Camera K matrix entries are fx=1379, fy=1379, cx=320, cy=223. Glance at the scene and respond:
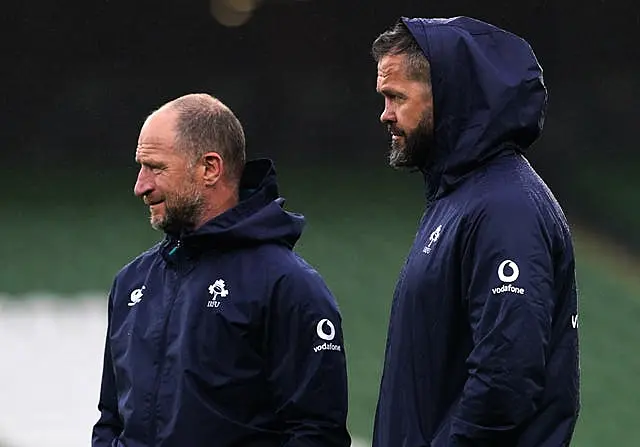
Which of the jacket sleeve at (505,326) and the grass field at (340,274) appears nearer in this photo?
the jacket sleeve at (505,326)

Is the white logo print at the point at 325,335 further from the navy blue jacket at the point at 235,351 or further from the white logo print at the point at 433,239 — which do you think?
the white logo print at the point at 433,239

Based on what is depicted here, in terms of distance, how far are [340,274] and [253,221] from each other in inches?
244

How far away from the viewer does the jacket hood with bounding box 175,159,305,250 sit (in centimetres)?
306

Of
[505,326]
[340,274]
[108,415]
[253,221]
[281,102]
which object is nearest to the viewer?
[505,326]

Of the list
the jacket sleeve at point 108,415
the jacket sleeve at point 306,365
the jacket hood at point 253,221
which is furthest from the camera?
the jacket sleeve at point 108,415

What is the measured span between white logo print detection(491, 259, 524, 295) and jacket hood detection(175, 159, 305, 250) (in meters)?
0.69

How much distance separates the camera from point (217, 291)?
302 cm

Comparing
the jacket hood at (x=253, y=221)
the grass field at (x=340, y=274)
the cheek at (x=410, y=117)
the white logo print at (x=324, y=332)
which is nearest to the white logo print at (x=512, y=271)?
the cheek at (x=410, y=117)

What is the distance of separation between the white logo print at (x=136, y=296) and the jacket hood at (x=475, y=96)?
0.77 meters

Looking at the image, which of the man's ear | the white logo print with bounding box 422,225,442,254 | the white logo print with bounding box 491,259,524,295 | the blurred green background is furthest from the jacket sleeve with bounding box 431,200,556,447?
the blurred green background

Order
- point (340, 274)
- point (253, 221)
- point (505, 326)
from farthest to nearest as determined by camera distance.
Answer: point (340, 274), point (253, 221), point (505, 326)

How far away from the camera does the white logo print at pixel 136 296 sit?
3145mm

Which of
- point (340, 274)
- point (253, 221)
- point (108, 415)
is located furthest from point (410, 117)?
point (340, 274)

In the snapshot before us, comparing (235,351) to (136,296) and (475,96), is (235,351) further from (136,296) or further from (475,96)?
(475,96)
